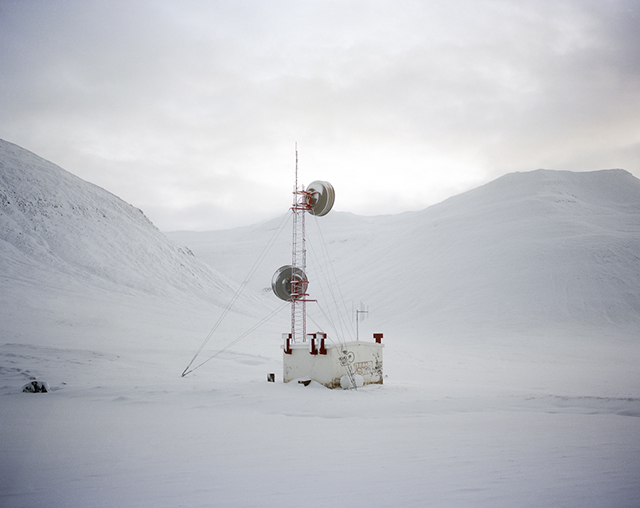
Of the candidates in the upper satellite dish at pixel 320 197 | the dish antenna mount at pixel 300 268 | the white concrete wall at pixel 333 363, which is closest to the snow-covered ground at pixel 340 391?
the white concrete wall at pixel 333 363

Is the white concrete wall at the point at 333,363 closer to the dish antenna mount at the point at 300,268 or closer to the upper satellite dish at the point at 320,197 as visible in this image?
the dish antenna mount at the point at 300,268

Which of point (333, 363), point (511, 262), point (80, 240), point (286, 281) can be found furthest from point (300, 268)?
point (511, 262)

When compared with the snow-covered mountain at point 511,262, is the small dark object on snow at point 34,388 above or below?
below

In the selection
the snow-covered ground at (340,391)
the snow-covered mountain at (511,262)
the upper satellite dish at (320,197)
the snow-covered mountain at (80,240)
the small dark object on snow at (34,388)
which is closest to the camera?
the snow-covered ground at (340,391)

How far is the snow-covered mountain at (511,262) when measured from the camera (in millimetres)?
37062

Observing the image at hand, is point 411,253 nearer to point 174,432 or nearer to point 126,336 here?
point 126,336

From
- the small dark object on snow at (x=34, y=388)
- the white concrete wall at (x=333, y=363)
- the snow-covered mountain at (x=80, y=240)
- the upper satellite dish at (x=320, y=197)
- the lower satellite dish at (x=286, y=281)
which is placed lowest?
the small dark object on snow at (x=34, y=388)

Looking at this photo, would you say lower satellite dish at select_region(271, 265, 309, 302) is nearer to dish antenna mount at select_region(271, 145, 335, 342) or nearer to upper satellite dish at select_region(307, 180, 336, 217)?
dish antenna mount at select_region(271, 145, 335, 342)

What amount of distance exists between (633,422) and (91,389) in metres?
13.4

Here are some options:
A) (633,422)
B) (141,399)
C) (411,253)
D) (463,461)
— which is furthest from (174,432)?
(411,253)

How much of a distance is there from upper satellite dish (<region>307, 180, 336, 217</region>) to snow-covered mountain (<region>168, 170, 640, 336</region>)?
18.8 feet

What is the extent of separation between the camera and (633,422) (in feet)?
29.7

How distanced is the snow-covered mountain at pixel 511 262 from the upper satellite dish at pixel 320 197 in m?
5.73

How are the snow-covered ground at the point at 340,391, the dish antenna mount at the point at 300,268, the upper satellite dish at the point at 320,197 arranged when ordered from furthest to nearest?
1. the upper satellite dish at the point at 320,197
2. the dish antenna mount at the point at 300,268
3. the snow-covered ground at the point at 340,391
